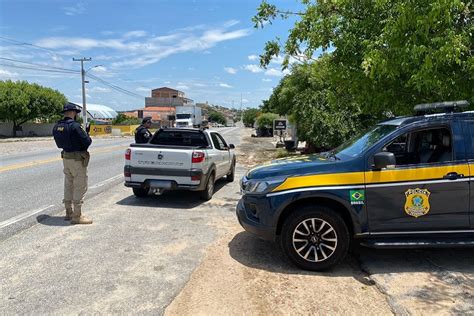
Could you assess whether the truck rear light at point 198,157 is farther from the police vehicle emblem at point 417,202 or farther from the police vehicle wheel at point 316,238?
the police vehicle emblem at point 417,202

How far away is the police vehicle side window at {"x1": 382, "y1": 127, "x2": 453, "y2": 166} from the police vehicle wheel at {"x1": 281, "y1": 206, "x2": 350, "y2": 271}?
1078mm

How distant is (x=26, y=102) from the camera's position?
49.3 meters

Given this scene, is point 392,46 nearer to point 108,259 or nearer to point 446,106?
point 446,106

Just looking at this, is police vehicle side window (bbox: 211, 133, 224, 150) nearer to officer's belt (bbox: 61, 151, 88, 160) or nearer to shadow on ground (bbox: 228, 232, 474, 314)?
officer's belt (bbox: 61, 151, 88, 160)

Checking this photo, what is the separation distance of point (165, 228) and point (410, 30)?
15.8ft

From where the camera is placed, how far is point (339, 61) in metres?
7.86

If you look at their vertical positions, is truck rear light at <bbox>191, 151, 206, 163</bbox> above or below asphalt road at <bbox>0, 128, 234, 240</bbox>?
above

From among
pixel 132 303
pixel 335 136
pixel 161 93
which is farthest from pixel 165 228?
pixel 161 93

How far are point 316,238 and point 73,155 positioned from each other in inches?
168

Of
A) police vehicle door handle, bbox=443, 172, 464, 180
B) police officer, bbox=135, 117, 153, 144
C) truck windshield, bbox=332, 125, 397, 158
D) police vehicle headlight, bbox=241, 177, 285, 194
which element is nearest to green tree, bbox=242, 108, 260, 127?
police officer, bbox=135, 117, 153, 144

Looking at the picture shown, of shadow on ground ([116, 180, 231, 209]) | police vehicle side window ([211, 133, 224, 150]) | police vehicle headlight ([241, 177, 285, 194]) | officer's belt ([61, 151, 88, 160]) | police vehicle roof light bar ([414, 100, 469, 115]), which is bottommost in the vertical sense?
shadow on ground ([116, 180, 231, 209])

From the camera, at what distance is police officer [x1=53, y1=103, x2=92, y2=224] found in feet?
22.0

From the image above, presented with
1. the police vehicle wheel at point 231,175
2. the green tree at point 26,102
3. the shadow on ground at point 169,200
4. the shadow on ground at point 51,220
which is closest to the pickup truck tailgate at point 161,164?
the shadow on ground at point 169,200

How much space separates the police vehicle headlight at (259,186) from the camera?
4.95 metres
